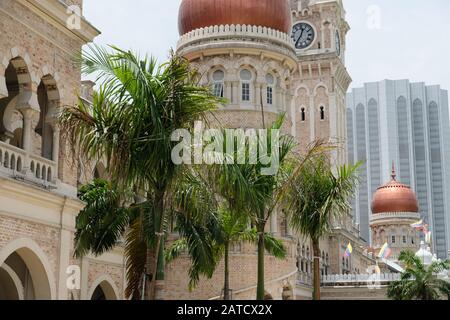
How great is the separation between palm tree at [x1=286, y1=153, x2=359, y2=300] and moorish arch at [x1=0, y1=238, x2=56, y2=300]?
5.20 metres

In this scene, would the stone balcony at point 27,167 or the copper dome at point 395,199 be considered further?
the copper dome at point 395,199

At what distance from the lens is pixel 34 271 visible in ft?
50.0

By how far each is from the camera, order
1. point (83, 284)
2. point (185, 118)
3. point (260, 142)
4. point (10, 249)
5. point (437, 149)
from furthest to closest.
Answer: point (437, 149) < point (83, 284) < point (260, 142) < point (10, 249) < point (185, 118)

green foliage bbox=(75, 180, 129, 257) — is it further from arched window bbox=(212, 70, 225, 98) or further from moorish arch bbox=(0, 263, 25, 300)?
arched window bbox=(212, 70, 225, 98)

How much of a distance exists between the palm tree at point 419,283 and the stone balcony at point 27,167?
22.1m

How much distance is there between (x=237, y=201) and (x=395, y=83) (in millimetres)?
85588

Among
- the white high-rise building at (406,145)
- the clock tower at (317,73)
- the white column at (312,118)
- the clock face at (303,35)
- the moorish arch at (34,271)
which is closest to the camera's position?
the moorish arch at (34,271)

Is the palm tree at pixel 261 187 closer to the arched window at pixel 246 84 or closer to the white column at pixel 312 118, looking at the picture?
the arched window at pixel 246 84

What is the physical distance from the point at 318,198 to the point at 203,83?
16.1m

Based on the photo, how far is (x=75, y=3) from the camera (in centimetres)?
1669

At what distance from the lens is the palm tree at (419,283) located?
34094mm

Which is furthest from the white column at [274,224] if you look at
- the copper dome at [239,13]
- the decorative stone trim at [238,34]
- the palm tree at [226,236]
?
the palm tree at [226,236]

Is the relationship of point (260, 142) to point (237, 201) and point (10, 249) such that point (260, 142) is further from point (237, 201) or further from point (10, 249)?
point (10, 249)
